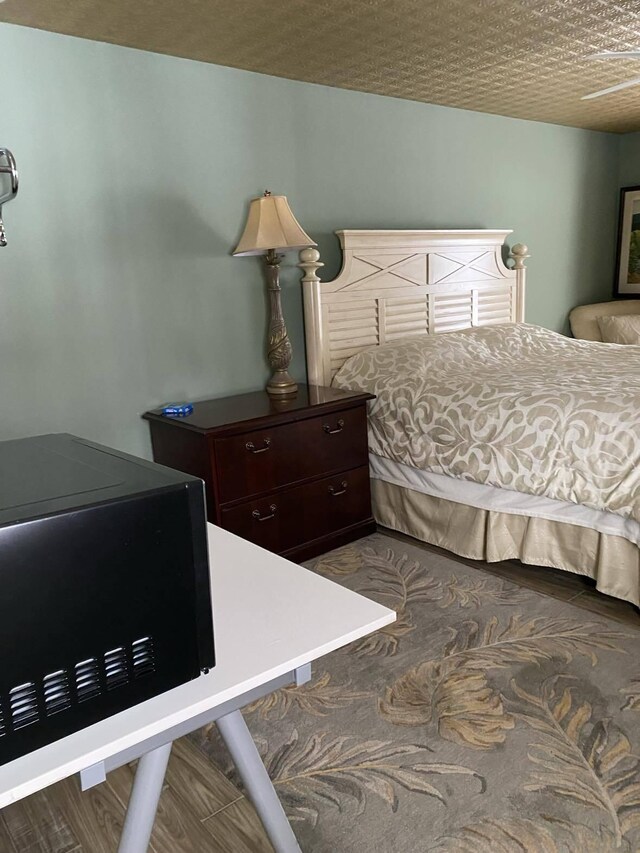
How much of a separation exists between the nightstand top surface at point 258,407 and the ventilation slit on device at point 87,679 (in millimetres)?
1684

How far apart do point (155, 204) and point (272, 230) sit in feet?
1.63

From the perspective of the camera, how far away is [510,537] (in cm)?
266

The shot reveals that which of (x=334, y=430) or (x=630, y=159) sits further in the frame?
(x=630, y=159)

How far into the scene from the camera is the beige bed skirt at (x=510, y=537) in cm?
236

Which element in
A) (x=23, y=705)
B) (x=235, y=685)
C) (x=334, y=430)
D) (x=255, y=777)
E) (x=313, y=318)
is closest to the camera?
(x=23, y=705)

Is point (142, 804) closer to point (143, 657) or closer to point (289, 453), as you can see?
point (143, 657)

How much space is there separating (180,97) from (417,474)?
1.90 meters

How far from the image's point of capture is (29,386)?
2.53 meters

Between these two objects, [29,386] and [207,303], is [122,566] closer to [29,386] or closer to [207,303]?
[29,386]

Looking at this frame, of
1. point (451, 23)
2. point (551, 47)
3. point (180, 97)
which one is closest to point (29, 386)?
point (180, 97)

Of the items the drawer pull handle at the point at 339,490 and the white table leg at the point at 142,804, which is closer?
the white table leg at the point at 142,804

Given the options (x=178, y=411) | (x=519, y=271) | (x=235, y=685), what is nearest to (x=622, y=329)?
(x=519, y=271)

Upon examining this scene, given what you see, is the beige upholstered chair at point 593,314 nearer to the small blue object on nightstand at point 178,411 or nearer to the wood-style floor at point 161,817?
the small blue object on nightstand at point 178,411

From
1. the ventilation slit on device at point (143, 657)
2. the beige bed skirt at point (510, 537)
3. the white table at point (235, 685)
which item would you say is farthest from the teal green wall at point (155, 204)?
the ventilation slit on device at point (143, 657)
